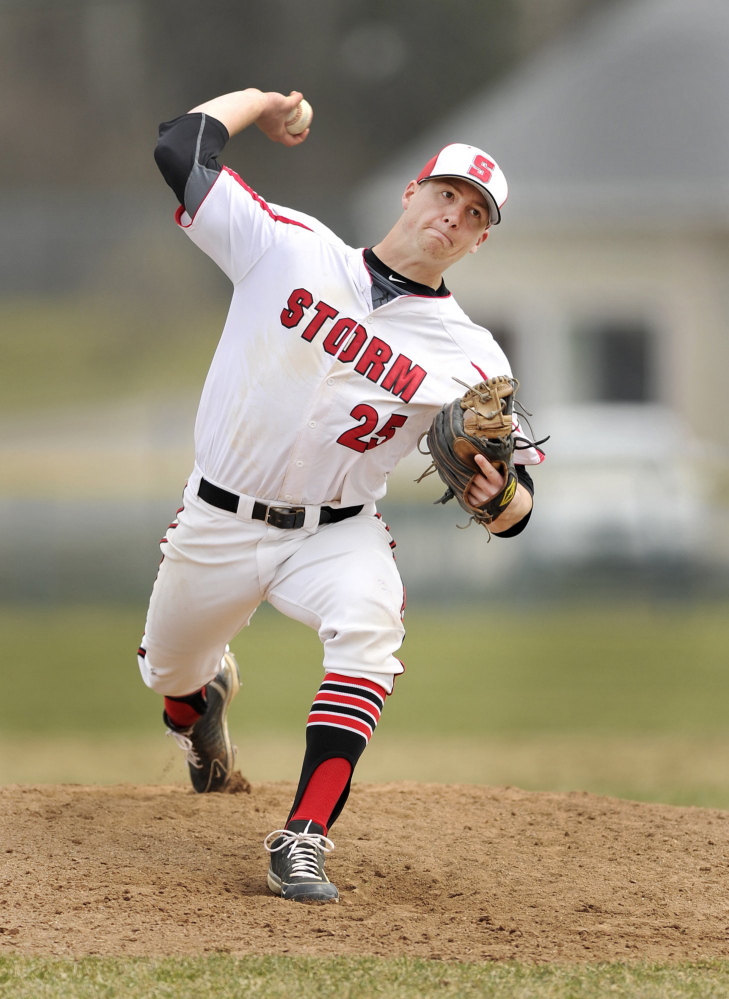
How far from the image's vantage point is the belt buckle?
10.8 ft

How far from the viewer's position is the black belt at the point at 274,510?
10.8 feet

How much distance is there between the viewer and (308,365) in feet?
10.7

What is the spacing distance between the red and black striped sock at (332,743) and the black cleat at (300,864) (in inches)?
1.5

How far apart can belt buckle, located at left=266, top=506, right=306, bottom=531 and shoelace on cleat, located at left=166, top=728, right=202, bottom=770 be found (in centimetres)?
93

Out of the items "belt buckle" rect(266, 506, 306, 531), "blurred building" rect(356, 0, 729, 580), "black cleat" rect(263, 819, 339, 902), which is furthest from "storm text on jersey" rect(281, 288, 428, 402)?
"blurred building" rect(356, 0, 729, 580)

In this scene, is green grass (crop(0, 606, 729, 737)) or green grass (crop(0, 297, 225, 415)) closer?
green grass (crop(0, 606, 729, 737))

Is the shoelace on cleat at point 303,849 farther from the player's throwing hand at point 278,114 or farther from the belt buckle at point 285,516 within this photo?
Result: the player's throwing hand at point 278,114

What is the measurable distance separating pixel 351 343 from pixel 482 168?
0.53m

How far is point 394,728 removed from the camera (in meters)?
8.51

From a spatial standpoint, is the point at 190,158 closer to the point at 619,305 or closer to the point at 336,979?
the point at 336,979

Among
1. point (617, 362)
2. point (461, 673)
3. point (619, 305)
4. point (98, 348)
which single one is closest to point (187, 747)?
point (461, 673)

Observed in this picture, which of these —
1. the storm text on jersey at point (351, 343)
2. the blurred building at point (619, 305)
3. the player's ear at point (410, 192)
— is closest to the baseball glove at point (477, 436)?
the storm text on jersey at point (351, 343)

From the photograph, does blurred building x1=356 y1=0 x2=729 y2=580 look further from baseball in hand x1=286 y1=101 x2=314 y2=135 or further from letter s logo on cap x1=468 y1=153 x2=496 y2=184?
letter s logo on cap x1=468 y1=153 x2=496 y2=184

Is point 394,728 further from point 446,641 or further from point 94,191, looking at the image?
point 94,191
